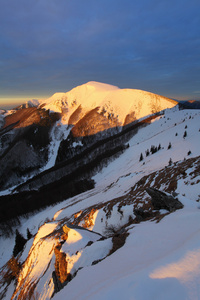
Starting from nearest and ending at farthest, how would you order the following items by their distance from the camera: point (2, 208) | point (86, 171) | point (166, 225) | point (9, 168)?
point (166, 225) < point (2, 208) < point (86, 171) < point (9, 168)

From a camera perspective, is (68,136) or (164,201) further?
(68,136)

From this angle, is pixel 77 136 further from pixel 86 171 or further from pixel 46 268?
pixel 46 268

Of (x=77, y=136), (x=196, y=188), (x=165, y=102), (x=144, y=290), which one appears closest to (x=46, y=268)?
(x=144, y=290)

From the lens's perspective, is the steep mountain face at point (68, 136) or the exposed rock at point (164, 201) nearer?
the exposed rock at point (164, 201)

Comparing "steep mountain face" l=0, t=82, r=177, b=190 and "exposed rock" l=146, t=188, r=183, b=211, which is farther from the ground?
"steep mountain face" l=0, t=82, r=177, b=190

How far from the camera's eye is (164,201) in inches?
432

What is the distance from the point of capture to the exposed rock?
1016 cm

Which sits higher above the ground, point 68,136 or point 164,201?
point 68,136

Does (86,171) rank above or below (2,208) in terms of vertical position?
above

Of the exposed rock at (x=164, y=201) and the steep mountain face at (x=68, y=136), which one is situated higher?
the steep mountain face at (x=68, y=136)

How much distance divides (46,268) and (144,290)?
16.9m

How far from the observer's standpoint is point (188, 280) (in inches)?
138

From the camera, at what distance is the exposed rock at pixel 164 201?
1016cm

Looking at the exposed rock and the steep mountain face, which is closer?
the exposed rock
